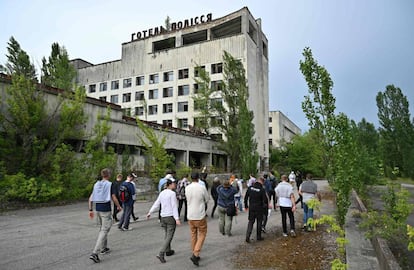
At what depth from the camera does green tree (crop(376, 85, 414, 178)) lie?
44.9m

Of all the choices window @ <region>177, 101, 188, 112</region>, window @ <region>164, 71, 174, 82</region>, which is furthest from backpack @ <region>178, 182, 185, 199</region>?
window @ <region>164, 71, 174, 82</region>

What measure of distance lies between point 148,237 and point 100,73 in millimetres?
51539

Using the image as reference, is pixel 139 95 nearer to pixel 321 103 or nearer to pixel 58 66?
pixel 58 66

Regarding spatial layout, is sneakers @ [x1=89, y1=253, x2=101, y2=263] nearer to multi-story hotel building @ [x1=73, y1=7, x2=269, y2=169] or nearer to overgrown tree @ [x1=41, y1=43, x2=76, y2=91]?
overgrown tree @ [x1=41, y1=43, x2=76, y2=91]

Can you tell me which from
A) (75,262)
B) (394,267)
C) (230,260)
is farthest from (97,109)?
(394,267)

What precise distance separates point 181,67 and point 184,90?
3.92 meters

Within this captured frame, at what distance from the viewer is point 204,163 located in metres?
38.1

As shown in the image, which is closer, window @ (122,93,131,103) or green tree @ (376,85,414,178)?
green tree @ (376,85,414,178)

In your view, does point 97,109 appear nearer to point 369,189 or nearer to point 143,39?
point 369,189

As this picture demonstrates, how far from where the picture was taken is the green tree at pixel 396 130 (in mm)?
44931

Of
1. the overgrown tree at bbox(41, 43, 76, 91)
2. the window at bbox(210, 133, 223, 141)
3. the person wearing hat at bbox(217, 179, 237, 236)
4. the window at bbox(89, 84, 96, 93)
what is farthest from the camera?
the window at bbox(89, 84, 96, 93)

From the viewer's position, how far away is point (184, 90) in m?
46.8

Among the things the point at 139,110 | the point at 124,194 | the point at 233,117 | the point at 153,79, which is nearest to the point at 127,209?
the point at 124,194

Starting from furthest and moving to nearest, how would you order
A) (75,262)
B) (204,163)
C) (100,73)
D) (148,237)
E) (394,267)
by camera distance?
1. (100,73)
2. (204,163)
3. (148,237)
4. (75,262)
5. (394,267)
